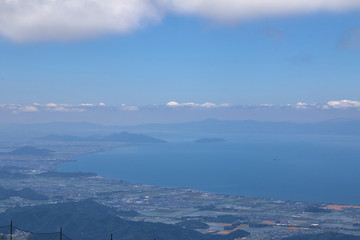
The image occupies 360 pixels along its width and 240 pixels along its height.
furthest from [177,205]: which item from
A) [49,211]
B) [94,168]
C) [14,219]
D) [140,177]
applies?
[94,168]

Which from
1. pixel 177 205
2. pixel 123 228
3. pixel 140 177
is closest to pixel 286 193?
pixel 177 205

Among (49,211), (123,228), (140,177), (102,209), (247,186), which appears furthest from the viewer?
(140,177)

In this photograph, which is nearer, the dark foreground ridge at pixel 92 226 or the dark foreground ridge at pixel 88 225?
the dark foreground ridge at pixel 92 226

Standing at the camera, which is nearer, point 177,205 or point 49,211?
point 49,211

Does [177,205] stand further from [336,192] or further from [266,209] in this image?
[336,192]

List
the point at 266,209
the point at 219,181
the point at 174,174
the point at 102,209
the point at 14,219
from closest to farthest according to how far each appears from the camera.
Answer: the point at 14,219 < the point at 102,209 < the point at 266,209 < the point at 219,181 < the point at 174,174

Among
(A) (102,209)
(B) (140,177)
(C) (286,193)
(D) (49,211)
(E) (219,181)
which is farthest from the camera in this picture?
(B) (140,177)

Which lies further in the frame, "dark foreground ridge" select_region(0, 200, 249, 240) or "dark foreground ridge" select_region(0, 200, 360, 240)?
"dark foreground ridge" select_region(0, 200, 249, 240)

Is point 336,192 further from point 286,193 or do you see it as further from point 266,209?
point 266,209

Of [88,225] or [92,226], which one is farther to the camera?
[88,225]
